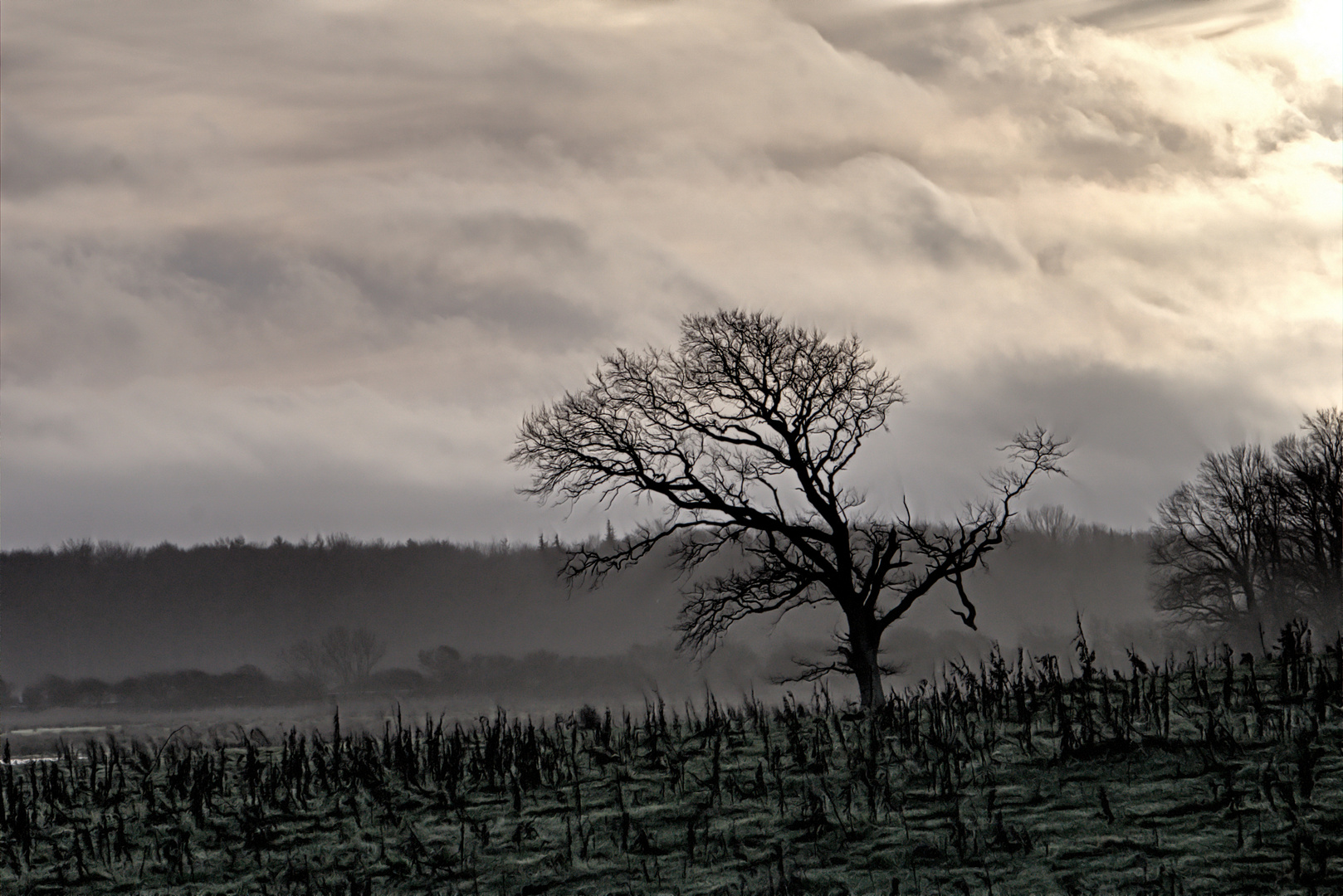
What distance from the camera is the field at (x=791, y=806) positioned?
8.96 metres

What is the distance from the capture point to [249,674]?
9119cm

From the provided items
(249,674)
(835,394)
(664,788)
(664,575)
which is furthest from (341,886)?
(664,575)

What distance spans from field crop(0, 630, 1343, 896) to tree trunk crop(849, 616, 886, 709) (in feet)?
30.6

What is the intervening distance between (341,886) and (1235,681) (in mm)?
10300

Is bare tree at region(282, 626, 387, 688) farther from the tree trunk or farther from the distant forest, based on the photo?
the tree trunk

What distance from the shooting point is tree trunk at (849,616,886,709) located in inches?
942

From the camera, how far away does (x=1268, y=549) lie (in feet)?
246

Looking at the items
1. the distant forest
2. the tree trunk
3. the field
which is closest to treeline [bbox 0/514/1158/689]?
the distant forest

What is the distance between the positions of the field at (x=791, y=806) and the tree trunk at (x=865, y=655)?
934 centimetres

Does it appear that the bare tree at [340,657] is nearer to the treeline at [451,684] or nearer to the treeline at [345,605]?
the treeline at [451,684]

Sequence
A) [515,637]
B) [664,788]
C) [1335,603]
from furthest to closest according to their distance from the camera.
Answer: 1. [515,637]
2. [1335,603]
3. [664,788]

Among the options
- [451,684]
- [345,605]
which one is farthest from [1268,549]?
[345,605]

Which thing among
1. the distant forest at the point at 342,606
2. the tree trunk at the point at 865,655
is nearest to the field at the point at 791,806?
the tree trunk at the point at 865,655

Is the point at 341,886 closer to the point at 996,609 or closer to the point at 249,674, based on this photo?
the point at 249,674
